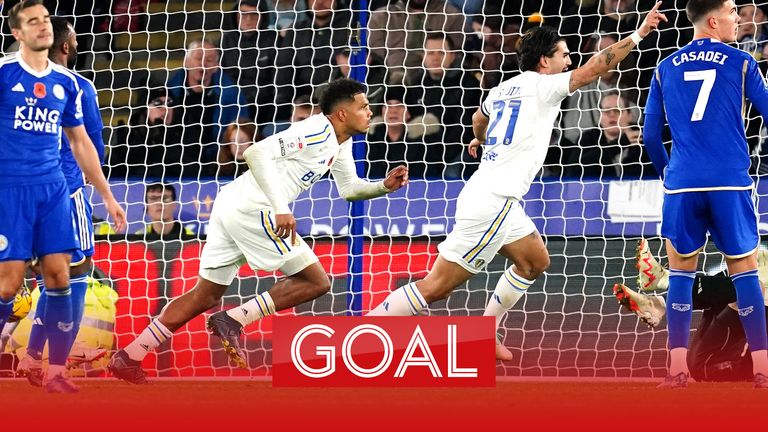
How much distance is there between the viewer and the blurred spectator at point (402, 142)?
8.35 meters

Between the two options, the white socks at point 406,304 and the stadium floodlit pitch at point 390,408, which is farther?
the white socks at point 406,304

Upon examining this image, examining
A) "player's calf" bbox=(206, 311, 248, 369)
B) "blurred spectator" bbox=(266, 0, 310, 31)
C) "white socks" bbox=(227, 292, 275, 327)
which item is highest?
"blurred spectator" bbox=(266, 0, 310, 31)

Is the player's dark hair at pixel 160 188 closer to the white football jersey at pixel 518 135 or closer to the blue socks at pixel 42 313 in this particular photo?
the blue socks at pixel 42 313

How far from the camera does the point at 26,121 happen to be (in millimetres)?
5207

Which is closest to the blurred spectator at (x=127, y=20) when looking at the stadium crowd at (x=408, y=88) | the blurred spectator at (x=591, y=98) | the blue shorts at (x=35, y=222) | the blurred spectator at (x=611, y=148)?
the stadium crowd at (x=408, y=88)

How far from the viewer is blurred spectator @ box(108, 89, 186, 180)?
28.4 feet

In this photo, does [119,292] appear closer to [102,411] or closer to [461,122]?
[461,122]

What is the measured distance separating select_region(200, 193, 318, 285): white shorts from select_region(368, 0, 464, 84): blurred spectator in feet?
8.72

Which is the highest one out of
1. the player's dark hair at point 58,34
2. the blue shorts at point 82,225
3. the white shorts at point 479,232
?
the player's dark hair at point 58,34

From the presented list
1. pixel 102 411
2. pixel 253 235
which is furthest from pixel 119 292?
pixel 102 411

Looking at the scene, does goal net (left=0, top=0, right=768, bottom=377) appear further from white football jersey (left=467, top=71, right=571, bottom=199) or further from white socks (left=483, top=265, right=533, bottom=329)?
white football jersey (left=467, top=71, right=571, bottom=199)

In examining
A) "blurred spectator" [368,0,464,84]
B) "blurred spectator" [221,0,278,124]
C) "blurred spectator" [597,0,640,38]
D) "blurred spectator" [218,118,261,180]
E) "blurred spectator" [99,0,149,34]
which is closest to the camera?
"blurred spectator" [218,118,261,180]

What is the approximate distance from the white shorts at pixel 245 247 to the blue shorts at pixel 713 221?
1826 mm

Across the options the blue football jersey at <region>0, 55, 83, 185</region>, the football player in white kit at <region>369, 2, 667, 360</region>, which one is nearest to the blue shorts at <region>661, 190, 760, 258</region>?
the football player in white kit at <region>369, 2, 667, 360</region>
